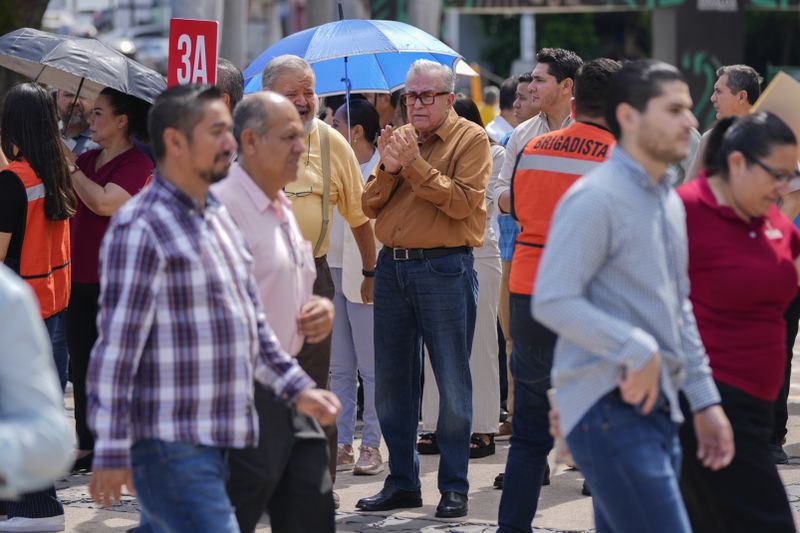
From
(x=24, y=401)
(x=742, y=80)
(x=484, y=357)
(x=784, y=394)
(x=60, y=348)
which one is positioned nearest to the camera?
(x=24, y=401)

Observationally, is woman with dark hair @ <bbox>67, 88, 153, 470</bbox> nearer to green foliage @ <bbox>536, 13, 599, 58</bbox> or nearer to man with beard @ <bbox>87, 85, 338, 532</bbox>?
man with beard @ <bbox>87, 85, 338, 532</bbox>

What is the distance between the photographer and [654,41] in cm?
3203

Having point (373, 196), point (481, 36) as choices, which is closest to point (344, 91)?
point (373, 196)

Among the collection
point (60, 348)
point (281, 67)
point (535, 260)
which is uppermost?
point (281, 67)

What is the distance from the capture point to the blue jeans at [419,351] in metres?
6.78

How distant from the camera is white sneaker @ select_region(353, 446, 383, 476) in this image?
7.83 meters

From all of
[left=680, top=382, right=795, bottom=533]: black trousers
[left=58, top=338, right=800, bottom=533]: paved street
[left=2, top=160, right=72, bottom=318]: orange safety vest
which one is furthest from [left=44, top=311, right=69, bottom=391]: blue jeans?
[left=680, top=382, right=795, bottom=533]: black trousers

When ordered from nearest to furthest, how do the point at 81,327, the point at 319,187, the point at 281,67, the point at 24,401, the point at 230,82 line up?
the point at 24,401 → the point at 281,67 → the point at 319,187 → the point at 230,82 → the point at 81,327

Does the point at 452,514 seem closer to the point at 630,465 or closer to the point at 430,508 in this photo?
the point at 430,508

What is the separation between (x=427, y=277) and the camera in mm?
6746

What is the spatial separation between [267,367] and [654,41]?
1134 inches

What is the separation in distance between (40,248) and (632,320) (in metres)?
3.72

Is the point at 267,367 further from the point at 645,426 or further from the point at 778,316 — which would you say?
the point at 778,316

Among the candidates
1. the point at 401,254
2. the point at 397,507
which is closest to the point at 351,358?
the point at 397,507
